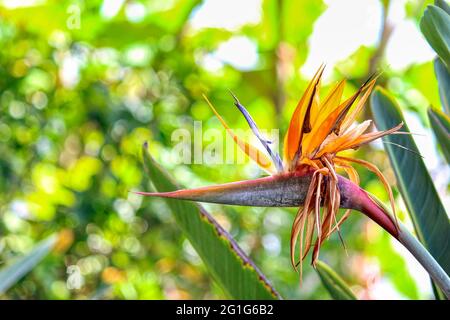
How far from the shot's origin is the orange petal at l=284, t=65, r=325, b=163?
1.68 feet

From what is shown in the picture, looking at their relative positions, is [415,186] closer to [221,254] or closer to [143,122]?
[221,254]

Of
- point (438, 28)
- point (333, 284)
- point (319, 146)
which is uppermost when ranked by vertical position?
point (438, 28)

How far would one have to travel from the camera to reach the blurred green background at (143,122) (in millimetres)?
1697

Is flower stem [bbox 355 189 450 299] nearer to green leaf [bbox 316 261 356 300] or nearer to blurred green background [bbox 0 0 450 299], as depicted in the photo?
green leaf [bbox 316 261 356 300]

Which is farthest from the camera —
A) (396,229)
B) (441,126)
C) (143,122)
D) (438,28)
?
(143,122)

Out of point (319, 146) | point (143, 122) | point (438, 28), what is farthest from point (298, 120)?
point (143, 122)

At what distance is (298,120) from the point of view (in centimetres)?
52

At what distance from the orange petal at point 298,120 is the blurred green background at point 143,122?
0.99 metres

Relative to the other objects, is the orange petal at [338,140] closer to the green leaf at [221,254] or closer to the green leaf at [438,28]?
the green leaf at [438,28]

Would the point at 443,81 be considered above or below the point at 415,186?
above

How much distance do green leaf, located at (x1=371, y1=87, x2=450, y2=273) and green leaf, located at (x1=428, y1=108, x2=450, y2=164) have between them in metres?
0.03

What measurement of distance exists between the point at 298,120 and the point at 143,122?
124cm

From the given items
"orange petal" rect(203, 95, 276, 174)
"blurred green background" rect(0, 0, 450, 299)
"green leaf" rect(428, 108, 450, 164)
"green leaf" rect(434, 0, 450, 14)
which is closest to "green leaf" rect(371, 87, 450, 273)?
"green leaf" rect(428, 108, 450, 164)

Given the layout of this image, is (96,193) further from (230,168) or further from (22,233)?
(230,168)
